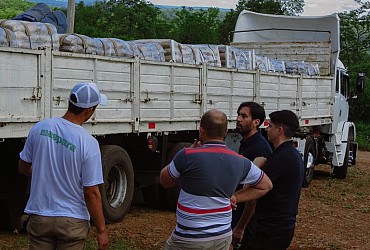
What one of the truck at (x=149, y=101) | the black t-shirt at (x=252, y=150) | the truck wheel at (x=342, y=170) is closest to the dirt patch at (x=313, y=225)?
the truck at (x=149, y=101)

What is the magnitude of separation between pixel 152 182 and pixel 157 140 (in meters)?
0.76

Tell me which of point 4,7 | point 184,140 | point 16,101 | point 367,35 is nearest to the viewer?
point 16,101

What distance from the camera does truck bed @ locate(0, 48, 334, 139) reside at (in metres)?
6.85

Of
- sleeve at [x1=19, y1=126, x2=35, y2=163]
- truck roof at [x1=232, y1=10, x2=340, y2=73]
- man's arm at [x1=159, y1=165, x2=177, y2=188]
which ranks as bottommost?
man's arm at [x1=159, y1=165, x2=177, y2=188]

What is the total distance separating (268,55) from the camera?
15414 millimetres

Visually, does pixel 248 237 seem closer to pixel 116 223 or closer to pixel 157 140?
pixel 116 223

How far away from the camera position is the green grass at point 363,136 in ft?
92.1

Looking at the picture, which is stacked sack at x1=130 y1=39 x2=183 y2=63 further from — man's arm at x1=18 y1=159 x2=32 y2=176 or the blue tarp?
man's arm at x1=18 y1=159 x2=32 y2=176

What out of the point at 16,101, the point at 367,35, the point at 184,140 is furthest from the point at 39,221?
the point at 367,35

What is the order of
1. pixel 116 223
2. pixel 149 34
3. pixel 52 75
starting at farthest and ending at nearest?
pixel 149 34 → pixel 116 223 → pixel 52 75

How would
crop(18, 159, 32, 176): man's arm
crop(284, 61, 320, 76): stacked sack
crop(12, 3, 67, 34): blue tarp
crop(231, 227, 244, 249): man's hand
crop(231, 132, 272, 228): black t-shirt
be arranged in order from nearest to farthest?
1. crop(18, 159, 32, 176): man's arm
2. crop(231, 227, 244, 249): man's hand
3. crop(231, 132, 272, 228): black t-shirt
4. crop(12, 3, 67, 34): blue tarp
5. crop(284, 61, 320, 76): stacked sack

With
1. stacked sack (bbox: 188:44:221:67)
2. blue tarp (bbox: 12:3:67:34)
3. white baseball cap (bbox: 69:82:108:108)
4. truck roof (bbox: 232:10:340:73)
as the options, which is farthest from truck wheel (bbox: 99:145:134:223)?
truck roof (bbox: 232:10:340:73)

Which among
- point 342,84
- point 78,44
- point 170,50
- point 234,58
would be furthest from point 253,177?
point 342,84

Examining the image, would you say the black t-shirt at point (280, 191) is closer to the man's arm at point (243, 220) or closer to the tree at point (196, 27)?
the man's arm at point (243, 220)
